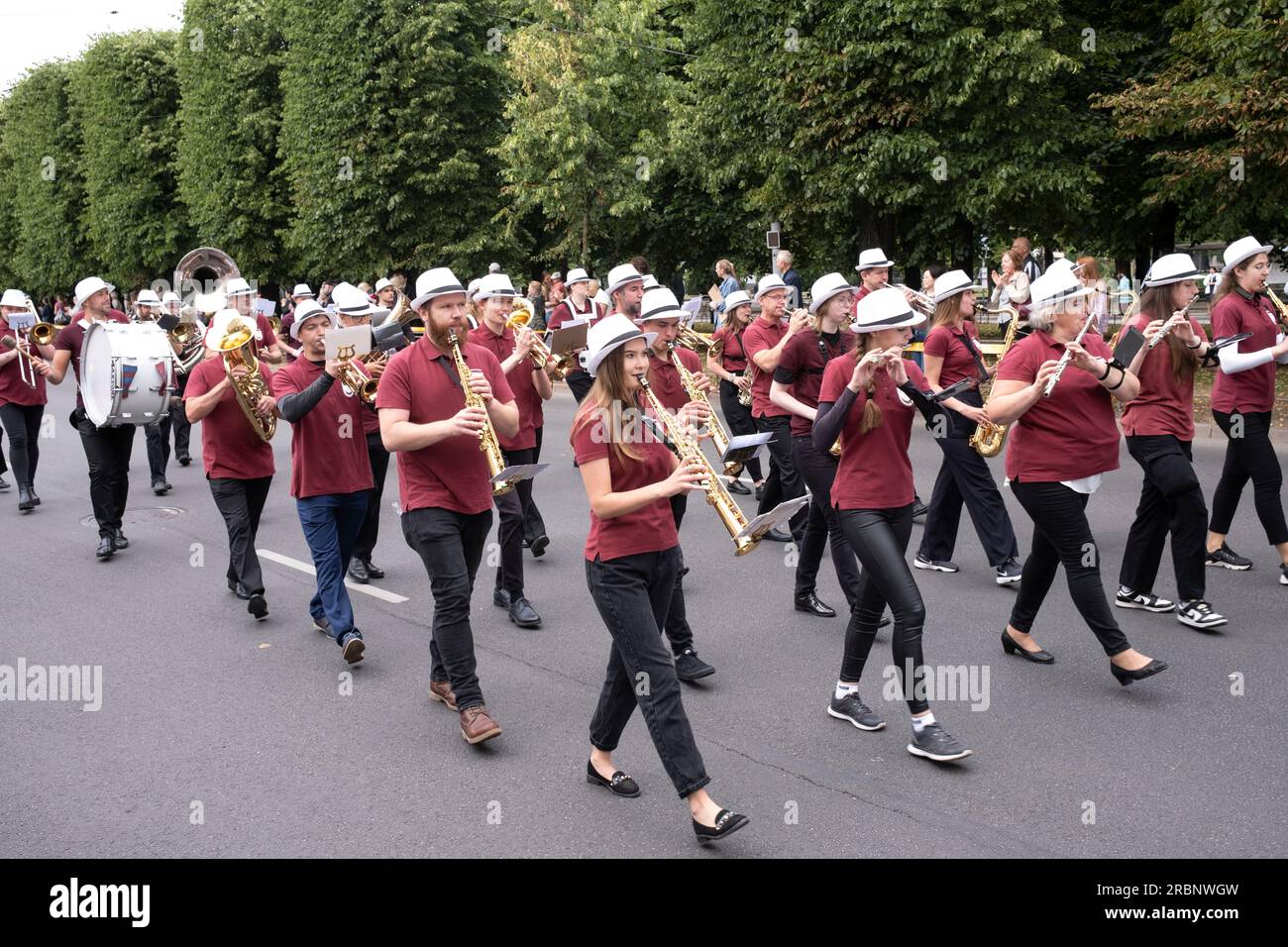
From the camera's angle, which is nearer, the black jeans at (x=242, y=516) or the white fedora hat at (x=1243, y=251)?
the white fedora hat at (x=1243, y=251)

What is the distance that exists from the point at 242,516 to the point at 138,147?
4293cm

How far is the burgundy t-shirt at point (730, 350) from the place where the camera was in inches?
455

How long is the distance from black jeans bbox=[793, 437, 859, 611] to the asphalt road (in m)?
0.29

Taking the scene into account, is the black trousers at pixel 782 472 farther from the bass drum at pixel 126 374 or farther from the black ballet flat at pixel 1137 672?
the bass drum at pixel 126 374

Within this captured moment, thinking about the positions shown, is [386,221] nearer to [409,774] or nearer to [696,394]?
[696,394]

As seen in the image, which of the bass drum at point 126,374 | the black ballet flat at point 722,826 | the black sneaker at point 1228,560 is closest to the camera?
the black ballet flat at point 722,826

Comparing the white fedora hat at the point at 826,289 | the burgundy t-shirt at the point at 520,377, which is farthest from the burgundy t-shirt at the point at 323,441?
the white fedora hat at the point at 826,289

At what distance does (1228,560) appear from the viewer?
313 inches

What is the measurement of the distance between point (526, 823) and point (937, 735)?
1761 millimetres

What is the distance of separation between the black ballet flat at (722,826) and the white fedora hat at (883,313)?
2168 mm

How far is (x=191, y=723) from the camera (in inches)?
230

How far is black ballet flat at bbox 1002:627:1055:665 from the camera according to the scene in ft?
20.6

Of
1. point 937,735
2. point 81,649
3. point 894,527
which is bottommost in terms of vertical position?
point 81,649

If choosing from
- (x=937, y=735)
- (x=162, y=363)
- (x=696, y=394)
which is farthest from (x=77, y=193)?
(x=937, y=735)
